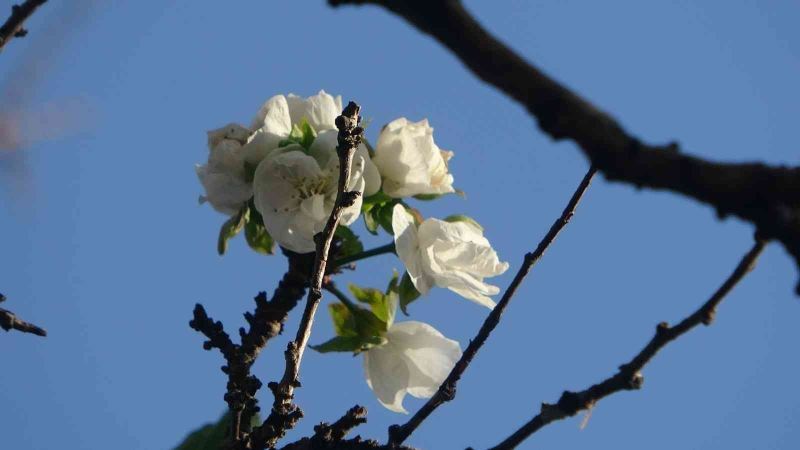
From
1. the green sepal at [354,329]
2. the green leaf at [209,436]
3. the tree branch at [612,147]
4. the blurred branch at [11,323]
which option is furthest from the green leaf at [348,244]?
the tree branch at [612,147]

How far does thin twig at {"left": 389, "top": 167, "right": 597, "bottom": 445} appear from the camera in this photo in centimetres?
133

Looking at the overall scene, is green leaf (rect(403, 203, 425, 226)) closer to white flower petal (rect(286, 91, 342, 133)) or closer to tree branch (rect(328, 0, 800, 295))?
white flower petal (rect(286, 91, 342, 133))

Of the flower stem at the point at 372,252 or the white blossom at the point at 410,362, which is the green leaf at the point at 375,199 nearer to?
the flower stem at the point at 372,252

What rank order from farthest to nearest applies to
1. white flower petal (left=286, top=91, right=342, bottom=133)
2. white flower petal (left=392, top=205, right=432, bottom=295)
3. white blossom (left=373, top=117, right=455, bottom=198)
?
white flower petal (left=286, top=91, right=342, bottom=133), white blossom (left=373, top=117, right=455, bottom=198), white flower petal (left=392, top=205, right=432, bottom=295)

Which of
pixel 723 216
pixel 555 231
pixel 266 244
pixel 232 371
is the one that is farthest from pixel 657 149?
pixel 266 244

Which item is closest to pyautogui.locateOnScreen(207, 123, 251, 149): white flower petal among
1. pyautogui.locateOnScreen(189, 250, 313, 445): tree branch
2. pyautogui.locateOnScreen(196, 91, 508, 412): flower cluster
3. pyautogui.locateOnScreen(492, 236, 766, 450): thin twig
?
pyautogui.locateOnScreen(196, 91, 508, 412): flower cluster

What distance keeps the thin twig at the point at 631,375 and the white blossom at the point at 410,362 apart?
2.39 feet

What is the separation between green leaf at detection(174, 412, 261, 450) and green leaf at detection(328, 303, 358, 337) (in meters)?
0.28

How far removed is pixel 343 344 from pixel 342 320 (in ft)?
0.23

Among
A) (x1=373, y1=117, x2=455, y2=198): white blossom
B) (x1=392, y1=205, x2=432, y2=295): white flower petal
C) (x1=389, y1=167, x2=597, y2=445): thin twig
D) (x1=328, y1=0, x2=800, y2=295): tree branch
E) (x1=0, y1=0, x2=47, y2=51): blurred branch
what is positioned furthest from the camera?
(x1=373, y1=117, x2=455, y2=198): white blossom

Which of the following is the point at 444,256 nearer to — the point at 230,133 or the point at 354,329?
the point at 354,329

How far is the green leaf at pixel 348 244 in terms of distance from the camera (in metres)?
1.91

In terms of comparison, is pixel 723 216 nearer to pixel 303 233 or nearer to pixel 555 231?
pixel 555 231

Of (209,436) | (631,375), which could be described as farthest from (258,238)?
(631,375)
